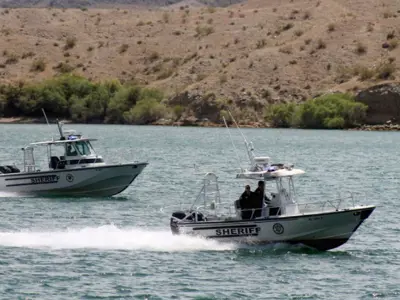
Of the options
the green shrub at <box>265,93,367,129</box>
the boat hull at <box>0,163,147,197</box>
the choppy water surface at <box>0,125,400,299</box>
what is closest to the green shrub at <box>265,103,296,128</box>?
the green shrub at <box>265,93,367,129</box>

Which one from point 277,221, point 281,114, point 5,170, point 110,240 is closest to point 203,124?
point 281,114

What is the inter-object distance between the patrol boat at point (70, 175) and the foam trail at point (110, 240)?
1185 cm

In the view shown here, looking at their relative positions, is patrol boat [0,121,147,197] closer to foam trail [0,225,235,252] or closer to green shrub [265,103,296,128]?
foam trail [0,225,235,252]

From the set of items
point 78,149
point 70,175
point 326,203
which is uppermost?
point 78,149

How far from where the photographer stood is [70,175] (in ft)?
161

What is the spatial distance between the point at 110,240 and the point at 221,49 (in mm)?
112763

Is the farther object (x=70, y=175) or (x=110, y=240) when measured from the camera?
(x=70, y=175)

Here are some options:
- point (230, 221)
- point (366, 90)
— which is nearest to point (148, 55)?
point (366, 90)

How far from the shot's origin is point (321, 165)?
240 feet

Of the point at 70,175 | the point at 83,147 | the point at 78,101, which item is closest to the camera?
the point at 70,175

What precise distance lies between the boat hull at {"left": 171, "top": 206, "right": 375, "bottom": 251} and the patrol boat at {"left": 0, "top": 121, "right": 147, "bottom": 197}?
15.6m

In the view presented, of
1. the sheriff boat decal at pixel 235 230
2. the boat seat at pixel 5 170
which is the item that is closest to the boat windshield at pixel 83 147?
the boat seat at pixel 5 170

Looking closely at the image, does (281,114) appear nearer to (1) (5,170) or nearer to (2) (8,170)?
(2) (8,170)

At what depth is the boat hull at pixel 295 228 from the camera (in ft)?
111
